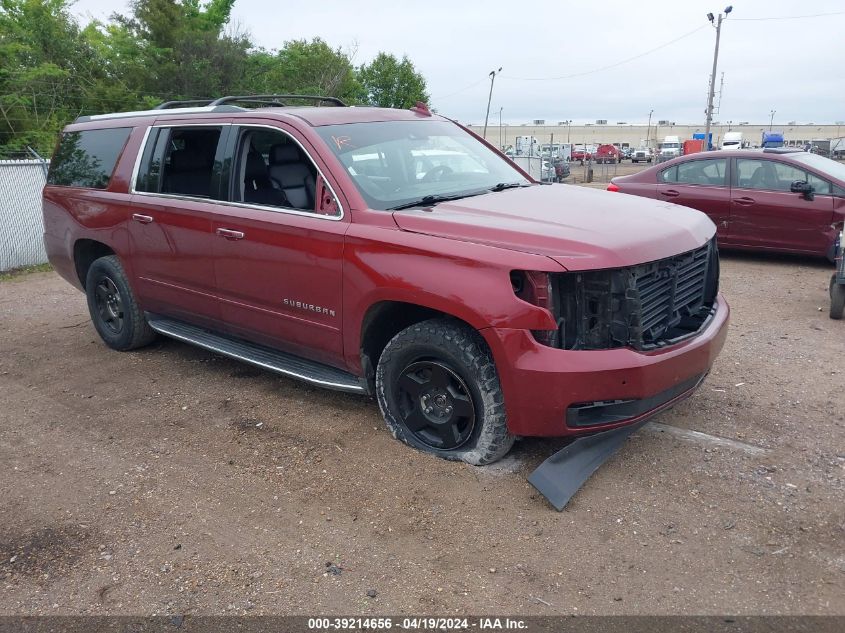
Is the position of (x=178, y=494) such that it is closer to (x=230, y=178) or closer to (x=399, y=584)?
(x=399, y=584)

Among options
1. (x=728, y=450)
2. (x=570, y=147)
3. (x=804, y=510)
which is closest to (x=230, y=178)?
(x=728, y=450)

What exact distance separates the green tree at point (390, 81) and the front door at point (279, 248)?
5699cm

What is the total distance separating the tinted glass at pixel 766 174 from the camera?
8.96 meters

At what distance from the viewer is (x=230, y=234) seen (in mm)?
4527

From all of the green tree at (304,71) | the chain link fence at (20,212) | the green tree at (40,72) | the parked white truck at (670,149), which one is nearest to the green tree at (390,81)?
the green tree at (304,71)

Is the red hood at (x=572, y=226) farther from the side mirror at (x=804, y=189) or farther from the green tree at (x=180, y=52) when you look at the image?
the green tree at (x=180, y=52)

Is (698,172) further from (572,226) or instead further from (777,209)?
(572,226)

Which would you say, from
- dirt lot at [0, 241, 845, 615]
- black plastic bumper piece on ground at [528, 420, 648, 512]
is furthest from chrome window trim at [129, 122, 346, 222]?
black plastic bumper piece on ground at [528, 420, 648, 512]

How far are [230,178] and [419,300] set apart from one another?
1.81 metres

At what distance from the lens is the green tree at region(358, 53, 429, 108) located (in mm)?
59916

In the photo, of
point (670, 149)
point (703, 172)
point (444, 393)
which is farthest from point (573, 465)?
point (670, 149)

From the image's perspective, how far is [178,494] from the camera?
3.65 meters

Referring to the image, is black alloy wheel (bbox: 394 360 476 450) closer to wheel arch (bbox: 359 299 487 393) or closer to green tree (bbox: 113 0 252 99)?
wheel arch (bbox: 359 299 487 393)

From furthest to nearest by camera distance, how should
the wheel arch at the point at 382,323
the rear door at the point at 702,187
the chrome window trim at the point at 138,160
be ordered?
1. the rear door at the point at 702,187
2. the chrome window trim at the point at 138,160
3. the wheel arch at the point at 382,323
